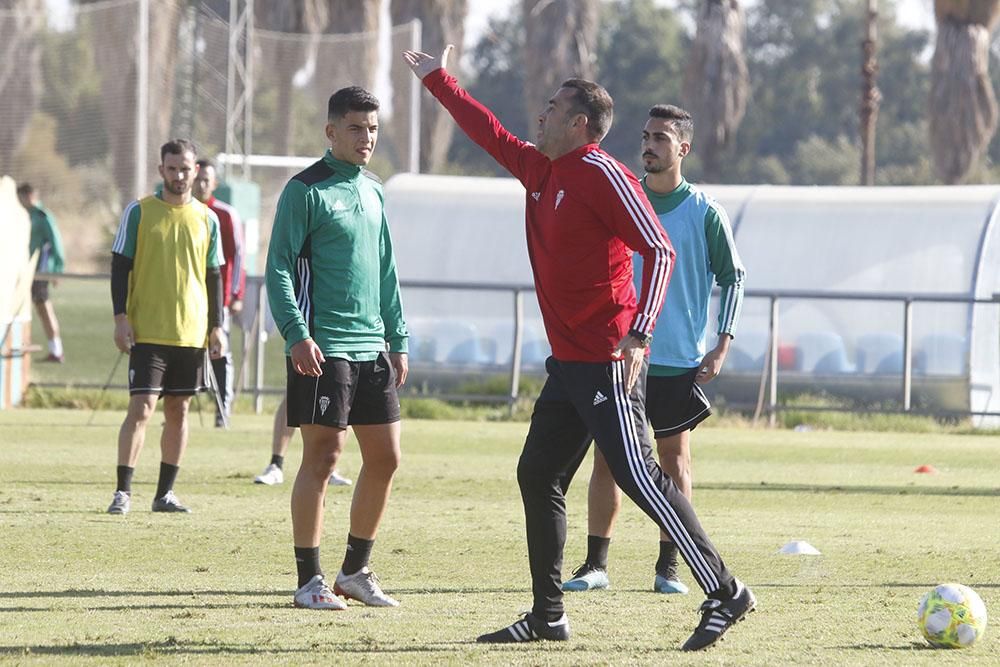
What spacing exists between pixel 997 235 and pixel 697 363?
13.9 metres

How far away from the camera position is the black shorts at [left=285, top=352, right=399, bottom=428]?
298 inches

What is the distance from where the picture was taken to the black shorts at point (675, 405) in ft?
27.7

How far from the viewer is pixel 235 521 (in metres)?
10.7

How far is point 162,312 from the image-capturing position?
1084 cm

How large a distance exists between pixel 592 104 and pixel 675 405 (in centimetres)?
195

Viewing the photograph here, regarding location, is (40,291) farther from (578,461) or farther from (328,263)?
(578,461)

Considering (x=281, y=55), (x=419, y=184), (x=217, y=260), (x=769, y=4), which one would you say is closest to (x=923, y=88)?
(x=769, y=4)

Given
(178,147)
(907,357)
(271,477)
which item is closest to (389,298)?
(178,147)

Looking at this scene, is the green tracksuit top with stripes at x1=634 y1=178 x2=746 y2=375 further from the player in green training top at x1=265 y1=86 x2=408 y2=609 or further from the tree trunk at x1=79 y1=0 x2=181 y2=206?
the tree trunk at x1=79 y1=0 x2=181 y2=206

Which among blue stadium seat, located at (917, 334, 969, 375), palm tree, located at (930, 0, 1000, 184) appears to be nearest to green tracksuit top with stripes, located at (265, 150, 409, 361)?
blue stadium seat, located at (917, 334, 969, 375)

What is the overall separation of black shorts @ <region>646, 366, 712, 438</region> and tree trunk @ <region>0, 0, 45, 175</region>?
1132 inches

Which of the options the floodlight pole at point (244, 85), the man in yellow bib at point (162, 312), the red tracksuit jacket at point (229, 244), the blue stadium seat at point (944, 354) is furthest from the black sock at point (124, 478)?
the floodlight pole at point (244, 85)

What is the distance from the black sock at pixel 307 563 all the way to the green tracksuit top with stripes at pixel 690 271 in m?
1.84

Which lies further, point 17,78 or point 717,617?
point 17,78
